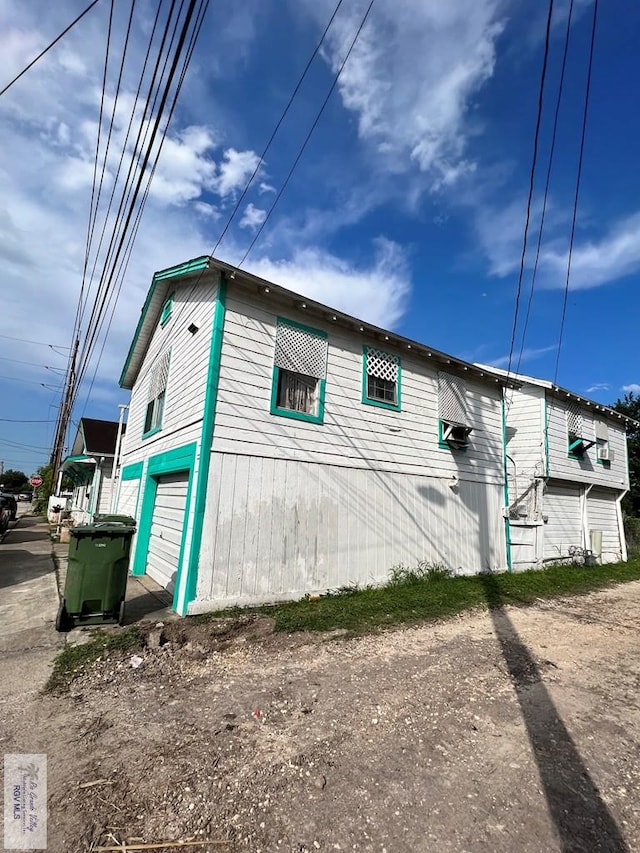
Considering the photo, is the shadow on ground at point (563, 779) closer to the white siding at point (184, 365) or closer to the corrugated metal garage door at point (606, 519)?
the white siding at point (184, 365)

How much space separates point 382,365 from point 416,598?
4668mm

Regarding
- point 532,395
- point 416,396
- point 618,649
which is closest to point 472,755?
point 618,649

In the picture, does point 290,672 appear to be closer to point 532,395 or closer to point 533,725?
point 533,725

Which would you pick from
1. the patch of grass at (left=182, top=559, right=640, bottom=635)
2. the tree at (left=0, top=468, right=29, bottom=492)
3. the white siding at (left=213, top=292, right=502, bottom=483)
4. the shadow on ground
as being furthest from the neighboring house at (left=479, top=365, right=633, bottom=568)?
the tree at (left=0, top=468, right=29, bottom=492)

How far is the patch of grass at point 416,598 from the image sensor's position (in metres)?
6.07

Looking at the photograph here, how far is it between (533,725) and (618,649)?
113 inches

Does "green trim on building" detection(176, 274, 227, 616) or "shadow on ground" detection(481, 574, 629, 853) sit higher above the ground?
"green trim on building" detection(176, 274, 227, 616)

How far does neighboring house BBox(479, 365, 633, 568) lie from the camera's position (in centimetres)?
1184

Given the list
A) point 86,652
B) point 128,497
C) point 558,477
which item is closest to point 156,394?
point 128,497

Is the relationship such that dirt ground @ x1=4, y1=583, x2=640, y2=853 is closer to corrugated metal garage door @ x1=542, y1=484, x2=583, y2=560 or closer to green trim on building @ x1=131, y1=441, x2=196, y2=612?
green trim on building @ x1=131, y1=441, x2=196, y2=612

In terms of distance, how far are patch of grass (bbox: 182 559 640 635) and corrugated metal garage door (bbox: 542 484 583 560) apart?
1.20 meters

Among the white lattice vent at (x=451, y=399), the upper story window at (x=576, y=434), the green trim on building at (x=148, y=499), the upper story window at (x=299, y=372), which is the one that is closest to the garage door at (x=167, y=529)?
the green trim on building at (x=148, y=499)

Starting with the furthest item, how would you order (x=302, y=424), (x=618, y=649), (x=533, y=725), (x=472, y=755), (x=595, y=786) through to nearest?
1. (x=302, y=424)
2. (x=618, y=649)
3. (x=533, y=725)
4. (x=472, y=755)
5. (x=595, y=786)

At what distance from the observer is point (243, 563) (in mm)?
6629
